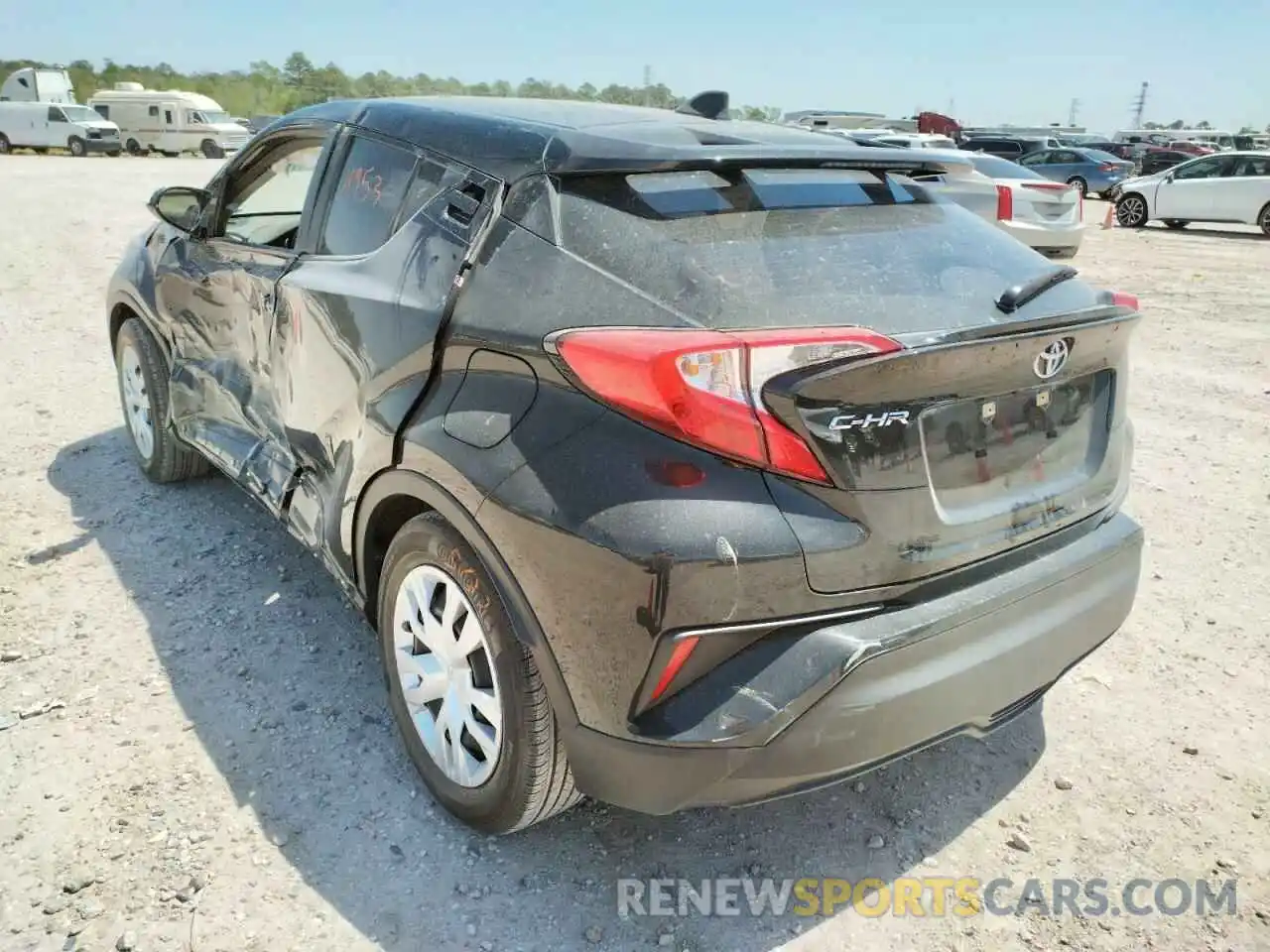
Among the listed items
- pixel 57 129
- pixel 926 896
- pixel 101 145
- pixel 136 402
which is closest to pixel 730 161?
pixel 926 896

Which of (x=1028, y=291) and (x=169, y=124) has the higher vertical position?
(x=169, y=124)

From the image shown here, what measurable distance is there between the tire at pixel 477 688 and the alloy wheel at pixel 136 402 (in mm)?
2558

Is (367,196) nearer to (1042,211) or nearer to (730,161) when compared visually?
(730,161)

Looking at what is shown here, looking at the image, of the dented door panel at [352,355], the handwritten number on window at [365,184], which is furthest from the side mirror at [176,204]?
the handwritten number on window at [365,184]

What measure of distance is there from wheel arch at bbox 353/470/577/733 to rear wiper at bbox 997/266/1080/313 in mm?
1303

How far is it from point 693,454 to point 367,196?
5.30ft

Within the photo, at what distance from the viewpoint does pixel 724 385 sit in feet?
6.12

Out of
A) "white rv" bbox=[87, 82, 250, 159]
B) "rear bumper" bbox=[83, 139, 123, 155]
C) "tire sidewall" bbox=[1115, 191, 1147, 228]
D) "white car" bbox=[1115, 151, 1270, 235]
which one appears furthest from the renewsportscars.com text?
"white rv" bbox=[87, 82, 250, 159]

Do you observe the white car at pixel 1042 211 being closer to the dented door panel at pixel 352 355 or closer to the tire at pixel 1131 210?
the tire at pixel 1131 210

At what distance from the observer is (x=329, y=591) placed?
3.72m

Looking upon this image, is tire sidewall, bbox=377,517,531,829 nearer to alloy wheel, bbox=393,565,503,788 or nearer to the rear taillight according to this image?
alloy wheel, bbox=393,565,503,788

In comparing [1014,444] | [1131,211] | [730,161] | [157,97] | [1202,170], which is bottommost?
[1131,211]

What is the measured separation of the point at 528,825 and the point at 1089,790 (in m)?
1.59

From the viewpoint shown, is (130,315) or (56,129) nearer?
(130,315)
